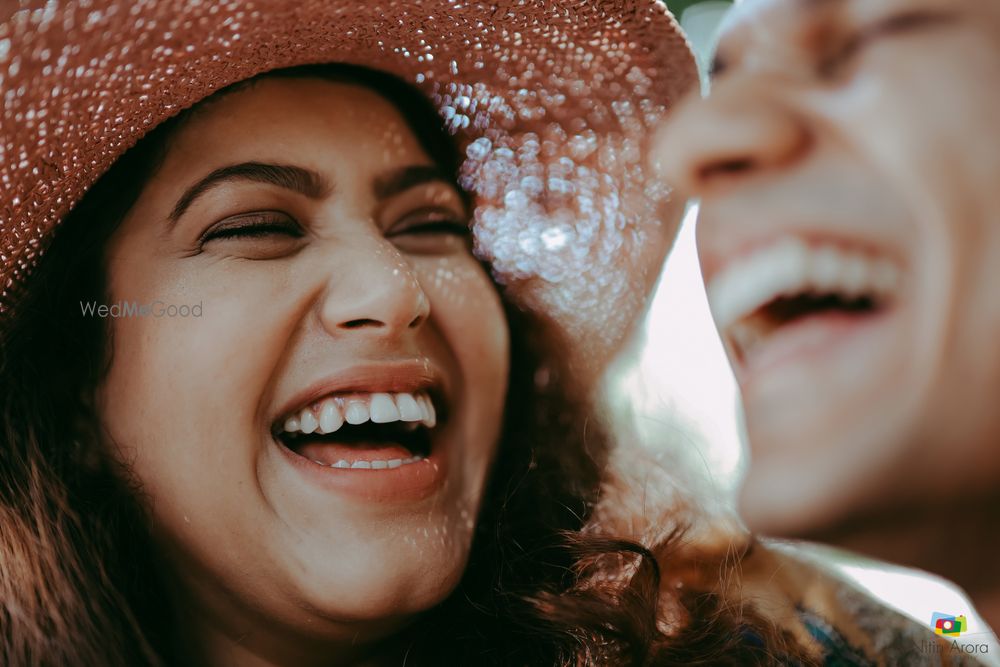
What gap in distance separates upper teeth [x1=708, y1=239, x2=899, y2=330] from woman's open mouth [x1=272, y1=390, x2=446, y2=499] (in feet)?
1.88

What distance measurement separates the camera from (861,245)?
0.38 meters

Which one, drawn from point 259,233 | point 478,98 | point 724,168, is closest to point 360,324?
point 259,233

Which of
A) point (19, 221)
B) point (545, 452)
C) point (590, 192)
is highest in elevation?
point (19, 221)

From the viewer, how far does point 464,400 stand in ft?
3.43

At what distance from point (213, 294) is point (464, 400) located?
0.98 feet

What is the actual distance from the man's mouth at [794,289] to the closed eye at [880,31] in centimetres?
8

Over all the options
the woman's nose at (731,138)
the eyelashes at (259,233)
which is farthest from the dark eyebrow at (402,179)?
the woman's nose at (731,138)

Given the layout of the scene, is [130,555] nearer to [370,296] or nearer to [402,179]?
[370,296]

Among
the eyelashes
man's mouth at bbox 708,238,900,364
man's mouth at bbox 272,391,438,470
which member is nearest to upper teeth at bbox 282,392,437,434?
man's mouth at bbox 272,391,438,470

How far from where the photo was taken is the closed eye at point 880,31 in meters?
0.38

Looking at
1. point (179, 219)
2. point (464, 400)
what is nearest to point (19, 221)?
point (179, 219)

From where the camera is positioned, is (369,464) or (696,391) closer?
(369,464)

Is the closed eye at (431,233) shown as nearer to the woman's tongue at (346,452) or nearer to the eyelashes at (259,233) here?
the eyelashes at (259,233)

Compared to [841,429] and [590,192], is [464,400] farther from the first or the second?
[841,429]
